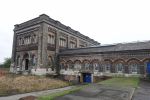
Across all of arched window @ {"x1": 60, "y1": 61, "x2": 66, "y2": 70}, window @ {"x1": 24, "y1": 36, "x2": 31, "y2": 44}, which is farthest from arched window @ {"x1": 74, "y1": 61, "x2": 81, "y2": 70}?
window @ {"x1": 24, "y1": 36, "x2": 31, "y2": 44}

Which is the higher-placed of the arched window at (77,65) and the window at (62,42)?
the window at (62,42)

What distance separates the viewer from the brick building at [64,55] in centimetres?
2075

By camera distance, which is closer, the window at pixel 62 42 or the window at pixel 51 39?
the window at pixel 51 39

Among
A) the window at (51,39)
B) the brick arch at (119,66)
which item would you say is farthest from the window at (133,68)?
the window at (51,39)

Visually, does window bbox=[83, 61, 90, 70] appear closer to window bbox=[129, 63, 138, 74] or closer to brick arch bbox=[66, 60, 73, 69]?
brick arch bbox=[66, 60, 73, 69]

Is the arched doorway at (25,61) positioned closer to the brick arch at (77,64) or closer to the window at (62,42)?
the window at (62,42)

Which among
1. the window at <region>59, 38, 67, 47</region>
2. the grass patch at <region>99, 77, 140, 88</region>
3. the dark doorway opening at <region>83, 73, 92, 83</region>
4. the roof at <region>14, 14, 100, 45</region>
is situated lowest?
the dark doorway opening at <region>83, 73, 92, 83</region>

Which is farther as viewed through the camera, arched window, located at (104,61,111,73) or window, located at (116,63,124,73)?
arched window, located at (104,61,111,73)

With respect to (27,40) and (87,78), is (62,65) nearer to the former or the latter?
(87,78)

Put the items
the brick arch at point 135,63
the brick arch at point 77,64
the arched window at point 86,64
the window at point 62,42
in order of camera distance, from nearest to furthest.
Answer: the brick arch at point 135,63 < the arched window at point 86,64 < the brick arch at point 77,64 < the window at point 62,42

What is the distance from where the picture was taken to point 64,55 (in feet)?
92.1

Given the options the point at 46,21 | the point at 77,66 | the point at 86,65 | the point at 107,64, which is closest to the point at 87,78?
the point at 86,65

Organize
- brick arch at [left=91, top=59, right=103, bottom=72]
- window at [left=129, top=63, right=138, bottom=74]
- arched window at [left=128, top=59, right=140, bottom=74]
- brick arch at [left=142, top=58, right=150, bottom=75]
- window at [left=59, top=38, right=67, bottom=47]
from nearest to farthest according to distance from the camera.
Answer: brick arch at [left=142, top=58, right=150, bottom=75] < arched window at [left=128, top=59, right=140, bottom=74] < window at [left=129, top=63, right=138, bottom=74] < brick arch at [left=91, top=59, right=103, bottom=72] < window at [left=59, top=38, right=67, bottom=47]

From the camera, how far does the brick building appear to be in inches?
817
